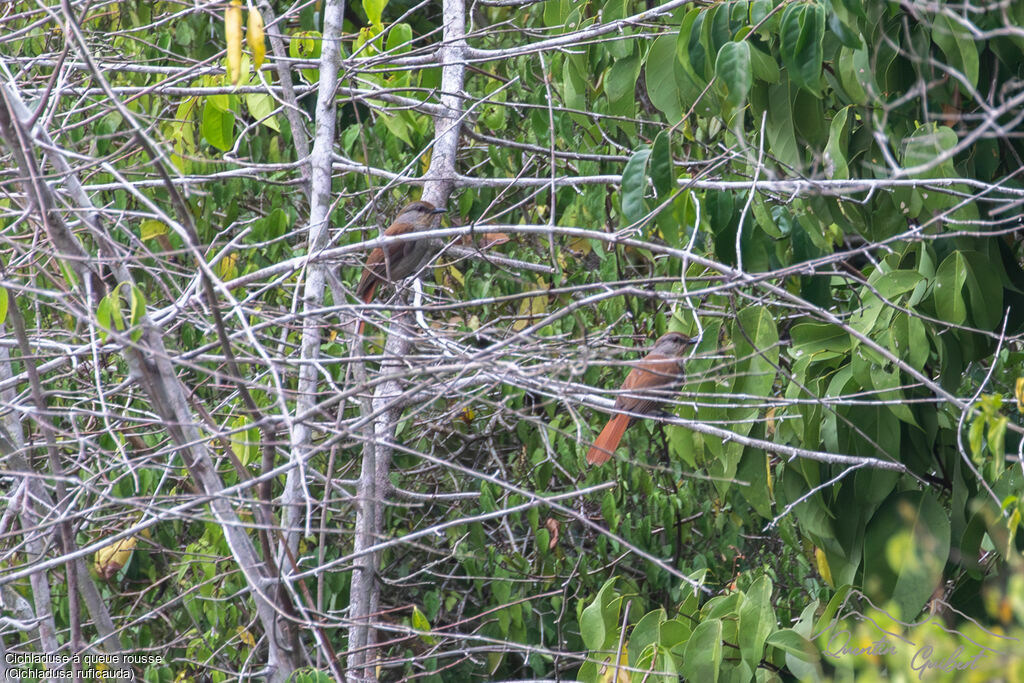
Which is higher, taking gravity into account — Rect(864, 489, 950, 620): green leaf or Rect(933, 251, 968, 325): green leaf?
Rect(933, 251, 968, 325): green leaf

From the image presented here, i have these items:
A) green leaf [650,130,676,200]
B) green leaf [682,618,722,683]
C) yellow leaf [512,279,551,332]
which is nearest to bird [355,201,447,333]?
yellow leaf [512,279,551,332]

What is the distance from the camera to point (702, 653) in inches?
129

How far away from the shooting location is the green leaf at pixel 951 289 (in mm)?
3195

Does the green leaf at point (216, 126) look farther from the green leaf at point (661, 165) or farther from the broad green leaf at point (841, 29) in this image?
the broad green leaf at point (841, 29)

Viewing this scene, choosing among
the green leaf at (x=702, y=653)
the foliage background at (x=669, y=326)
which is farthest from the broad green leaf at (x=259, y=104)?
the green leaf at (x=702, y=653)

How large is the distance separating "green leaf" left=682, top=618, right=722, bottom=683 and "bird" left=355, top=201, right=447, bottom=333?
210cm

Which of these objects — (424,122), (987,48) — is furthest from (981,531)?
(424,122)

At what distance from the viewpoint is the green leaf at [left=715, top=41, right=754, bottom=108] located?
2965 mm

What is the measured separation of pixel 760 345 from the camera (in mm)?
3223

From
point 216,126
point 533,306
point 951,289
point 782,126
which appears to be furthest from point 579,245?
point 951,289

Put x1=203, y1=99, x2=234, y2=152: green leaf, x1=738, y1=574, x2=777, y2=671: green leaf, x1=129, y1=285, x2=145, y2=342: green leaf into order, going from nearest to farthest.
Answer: x1=129, y1=285, x2=145, y2=342: green leaf < x1=738, y1=574, x2=777, y2=671: green leaf < x1=203, y1=99, x2=234, y2=152: green leaf

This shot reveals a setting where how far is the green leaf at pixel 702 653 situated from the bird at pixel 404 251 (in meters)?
A: 2.10

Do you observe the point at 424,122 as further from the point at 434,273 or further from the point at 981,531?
the point at 981,531

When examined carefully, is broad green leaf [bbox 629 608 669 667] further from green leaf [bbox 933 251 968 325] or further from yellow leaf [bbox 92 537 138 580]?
yellow leaf [bbox 92 537 138 580]
